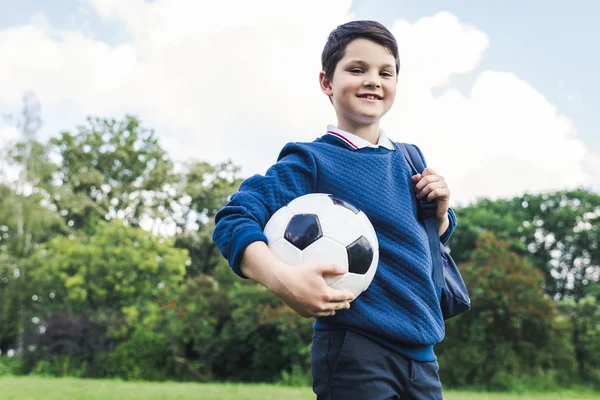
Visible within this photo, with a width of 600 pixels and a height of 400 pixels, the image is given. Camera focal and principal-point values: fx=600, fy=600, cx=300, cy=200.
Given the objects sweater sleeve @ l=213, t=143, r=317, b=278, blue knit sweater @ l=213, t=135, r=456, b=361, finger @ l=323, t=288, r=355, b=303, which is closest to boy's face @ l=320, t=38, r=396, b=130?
blue knit sweater @ l=213, t=135, r=456, b=361

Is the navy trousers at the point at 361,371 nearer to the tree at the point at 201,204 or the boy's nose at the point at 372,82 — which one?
the boy's nose at the point at 372,82

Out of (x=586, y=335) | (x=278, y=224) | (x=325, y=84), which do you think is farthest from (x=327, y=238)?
(x=586, y=335)

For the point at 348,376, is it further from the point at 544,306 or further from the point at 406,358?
the point at 544,306

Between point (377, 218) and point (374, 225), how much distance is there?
28 millimetres

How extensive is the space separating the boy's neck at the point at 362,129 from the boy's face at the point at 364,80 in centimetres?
5

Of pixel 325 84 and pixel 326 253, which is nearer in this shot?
pixel 326 253

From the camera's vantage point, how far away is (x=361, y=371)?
6.21ft

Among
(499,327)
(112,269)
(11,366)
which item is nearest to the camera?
(499,327)

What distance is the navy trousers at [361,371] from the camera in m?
1.88

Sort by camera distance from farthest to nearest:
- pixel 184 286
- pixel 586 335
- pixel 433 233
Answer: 1. pixel 184 286
2. pixel 586 335
3. pixel 433 233

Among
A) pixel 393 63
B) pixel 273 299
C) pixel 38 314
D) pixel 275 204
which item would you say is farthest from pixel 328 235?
pixel 38 314

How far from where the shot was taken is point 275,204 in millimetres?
1947

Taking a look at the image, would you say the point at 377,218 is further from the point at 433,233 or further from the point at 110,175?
the point at 110,175

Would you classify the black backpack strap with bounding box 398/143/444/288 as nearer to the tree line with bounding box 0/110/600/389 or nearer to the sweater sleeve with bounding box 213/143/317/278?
the sweater sleeve with bounding box 213/143/317/278
